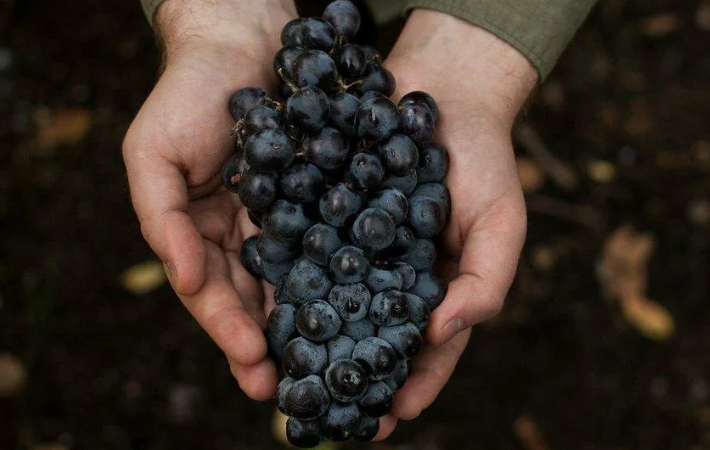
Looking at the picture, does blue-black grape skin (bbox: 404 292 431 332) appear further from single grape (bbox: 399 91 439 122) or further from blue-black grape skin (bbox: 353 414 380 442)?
single grape (bbox: 399 91 439 122)

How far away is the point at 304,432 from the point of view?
1570mm

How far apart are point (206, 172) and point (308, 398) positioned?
65cm

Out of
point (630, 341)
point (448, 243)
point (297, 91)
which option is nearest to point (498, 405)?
point (630, 341)

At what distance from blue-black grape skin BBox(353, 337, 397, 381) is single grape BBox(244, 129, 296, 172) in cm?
42

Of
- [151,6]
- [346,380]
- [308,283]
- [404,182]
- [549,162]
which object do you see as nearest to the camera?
[346,380]

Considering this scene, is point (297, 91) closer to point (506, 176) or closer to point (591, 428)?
point (506, 176)

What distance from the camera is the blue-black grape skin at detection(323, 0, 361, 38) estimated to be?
6.01 ft

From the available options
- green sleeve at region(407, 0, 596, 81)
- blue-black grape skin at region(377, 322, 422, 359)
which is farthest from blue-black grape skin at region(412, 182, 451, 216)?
green sleeve at region(407, 0, 596, 81)

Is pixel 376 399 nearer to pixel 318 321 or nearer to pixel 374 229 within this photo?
pixel 318 321

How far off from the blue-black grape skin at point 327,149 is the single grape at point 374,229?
0.43ft

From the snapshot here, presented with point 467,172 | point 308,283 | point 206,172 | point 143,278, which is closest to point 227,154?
point 206,172

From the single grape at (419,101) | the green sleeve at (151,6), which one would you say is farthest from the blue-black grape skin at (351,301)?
the green sleeve at (151,6)

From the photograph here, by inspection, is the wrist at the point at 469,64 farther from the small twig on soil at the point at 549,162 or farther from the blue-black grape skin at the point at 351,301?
the small twig on soil at the point at 549,162

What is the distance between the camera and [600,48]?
3369 mm
